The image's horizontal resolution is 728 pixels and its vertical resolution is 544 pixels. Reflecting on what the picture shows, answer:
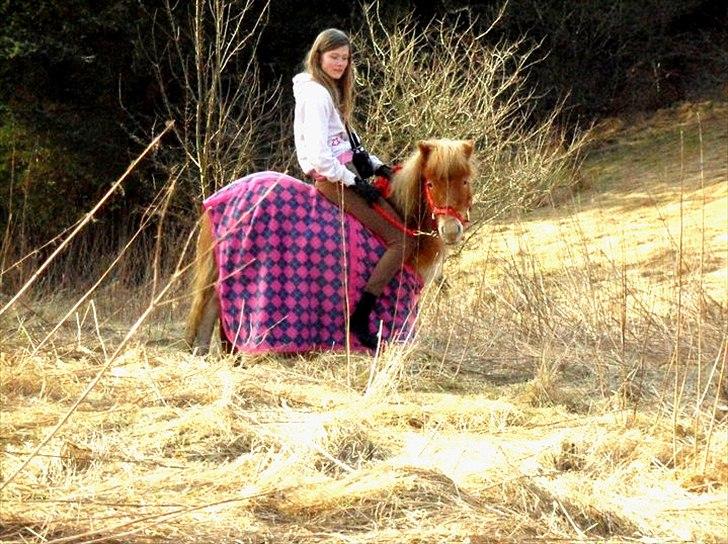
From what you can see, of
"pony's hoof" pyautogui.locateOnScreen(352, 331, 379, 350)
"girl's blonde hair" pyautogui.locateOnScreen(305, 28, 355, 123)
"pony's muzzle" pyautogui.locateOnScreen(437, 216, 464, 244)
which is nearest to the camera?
"pony's muzzle" pyautogui.locateOnScreen(437, 216, 464, 244)

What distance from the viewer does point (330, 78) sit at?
20.5 ft

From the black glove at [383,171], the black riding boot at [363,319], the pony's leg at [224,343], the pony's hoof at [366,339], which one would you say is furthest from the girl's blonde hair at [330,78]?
the pony's leg at [224,343]

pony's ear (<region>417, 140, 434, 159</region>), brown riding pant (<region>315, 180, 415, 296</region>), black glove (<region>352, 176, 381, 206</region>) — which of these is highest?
pony's ear (<region>417, 140, 434, 159</region>)

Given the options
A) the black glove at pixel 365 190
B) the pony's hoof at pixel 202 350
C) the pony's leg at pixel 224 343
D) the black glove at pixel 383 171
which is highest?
the black glove at pixel 383 171

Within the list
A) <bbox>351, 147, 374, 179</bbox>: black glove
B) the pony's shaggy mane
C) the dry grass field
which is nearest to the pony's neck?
the pony's shaggy mane

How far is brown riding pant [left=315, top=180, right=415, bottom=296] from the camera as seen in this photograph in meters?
6.19

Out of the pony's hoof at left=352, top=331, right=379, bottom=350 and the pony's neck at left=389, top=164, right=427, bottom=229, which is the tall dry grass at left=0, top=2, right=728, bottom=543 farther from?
the pony's neck at left=389, top=164, right=427, bottom=229

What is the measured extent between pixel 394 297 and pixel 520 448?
2.06m

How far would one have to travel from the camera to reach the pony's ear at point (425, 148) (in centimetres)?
606

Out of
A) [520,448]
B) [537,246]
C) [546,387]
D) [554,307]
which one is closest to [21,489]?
[520,448]

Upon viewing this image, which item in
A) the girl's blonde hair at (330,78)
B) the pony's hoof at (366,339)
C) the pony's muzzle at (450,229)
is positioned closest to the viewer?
the pony's muzzle at (450,229)

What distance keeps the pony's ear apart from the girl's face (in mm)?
570

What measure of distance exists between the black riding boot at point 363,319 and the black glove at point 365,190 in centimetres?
49

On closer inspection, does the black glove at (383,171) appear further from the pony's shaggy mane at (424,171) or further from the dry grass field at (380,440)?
the dry grass field at (380,440)
